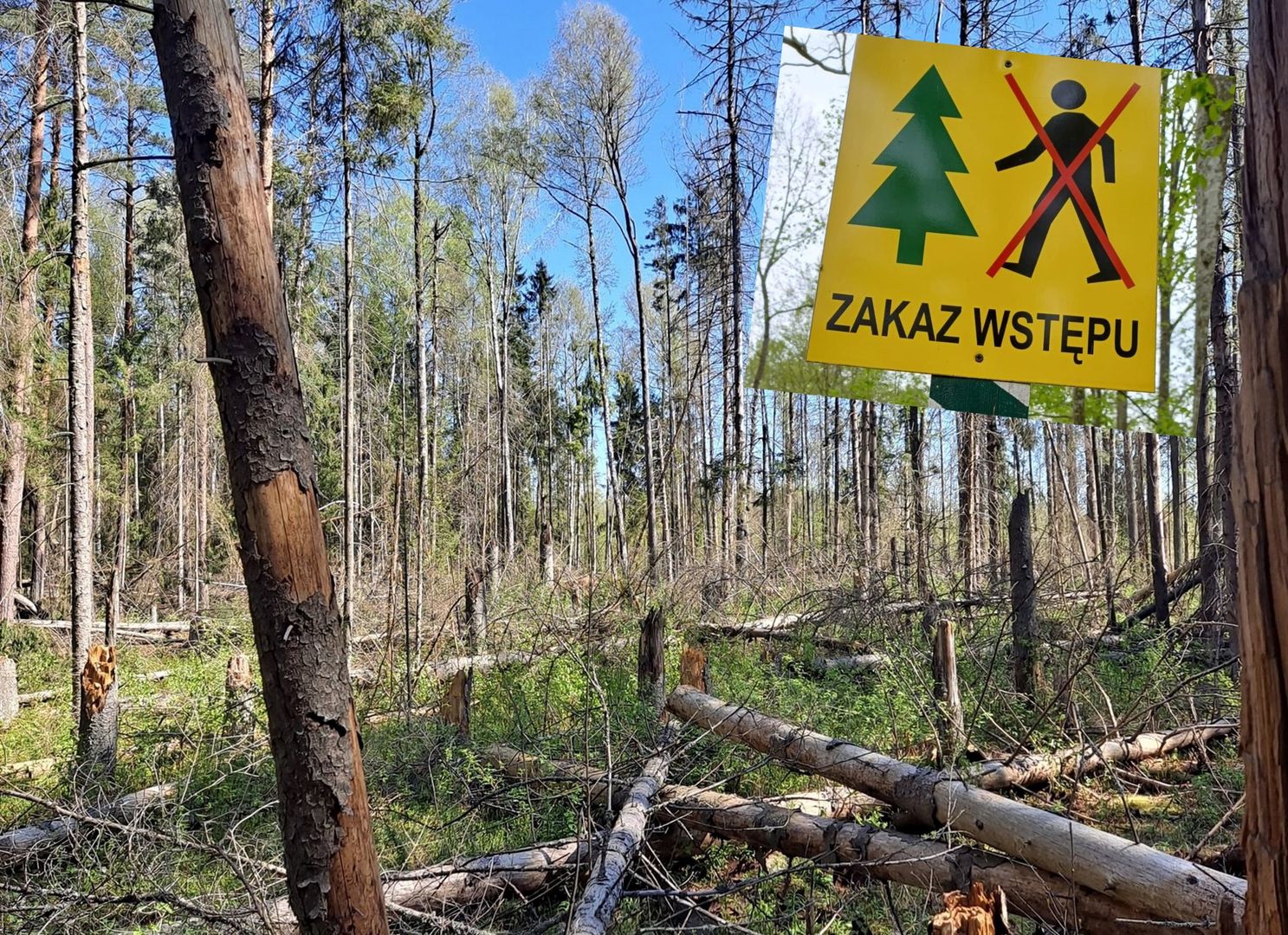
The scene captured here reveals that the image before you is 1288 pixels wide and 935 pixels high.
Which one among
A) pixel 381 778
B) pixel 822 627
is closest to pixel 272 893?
pixel 381 778

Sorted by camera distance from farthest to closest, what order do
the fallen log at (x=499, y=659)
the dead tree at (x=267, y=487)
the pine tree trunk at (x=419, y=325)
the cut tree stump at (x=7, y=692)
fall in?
1. the pine tree trunk at (x=419, y=325)
2. the cut tree stump at (x=7, y=692)
3. the fallen log at (x=499, y=659)
4. the dead tree at (x=267, y=487)

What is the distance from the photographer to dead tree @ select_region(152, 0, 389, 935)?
2.26m

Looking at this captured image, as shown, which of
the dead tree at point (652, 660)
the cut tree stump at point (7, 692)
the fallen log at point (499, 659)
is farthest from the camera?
the cut tree stump at point (7, 692)

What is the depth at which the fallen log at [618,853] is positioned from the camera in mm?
2955

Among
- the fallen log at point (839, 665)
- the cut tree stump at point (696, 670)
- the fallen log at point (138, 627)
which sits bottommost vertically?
the fallen log at point (138, 627)

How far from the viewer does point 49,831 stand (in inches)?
178

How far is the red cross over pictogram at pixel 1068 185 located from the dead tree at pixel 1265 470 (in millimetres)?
440

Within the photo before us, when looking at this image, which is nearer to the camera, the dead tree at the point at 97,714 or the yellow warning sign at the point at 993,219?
the yellow warning sign at the point at 993,219

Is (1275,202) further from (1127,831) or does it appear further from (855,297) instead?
(1127,831)

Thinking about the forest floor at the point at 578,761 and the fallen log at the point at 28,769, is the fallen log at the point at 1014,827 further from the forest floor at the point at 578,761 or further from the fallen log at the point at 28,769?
the fallen log at the point at 28,769

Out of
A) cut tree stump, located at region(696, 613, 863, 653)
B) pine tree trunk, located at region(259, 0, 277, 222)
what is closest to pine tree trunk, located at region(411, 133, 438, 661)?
pine tree trunk, located at region(259, 0, 277, 222)

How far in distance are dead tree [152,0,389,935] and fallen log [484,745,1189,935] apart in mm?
1563

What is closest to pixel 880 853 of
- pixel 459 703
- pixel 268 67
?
pixel 459 703

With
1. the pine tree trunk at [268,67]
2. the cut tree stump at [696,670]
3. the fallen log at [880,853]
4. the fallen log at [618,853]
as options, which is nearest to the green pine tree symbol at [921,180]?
the fallen log at [880,853]
